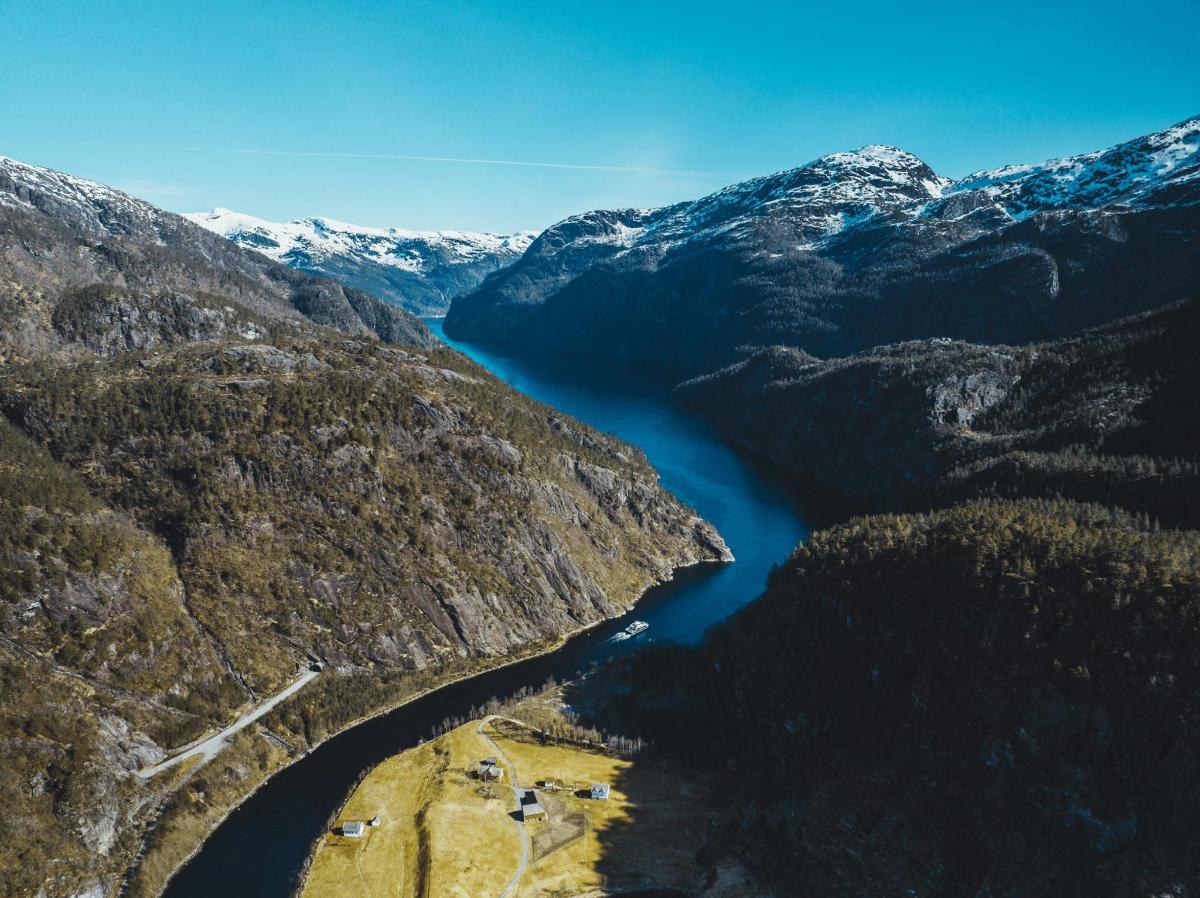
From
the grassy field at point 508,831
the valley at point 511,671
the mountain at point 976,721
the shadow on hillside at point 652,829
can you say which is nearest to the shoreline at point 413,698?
the valley at point 511,671

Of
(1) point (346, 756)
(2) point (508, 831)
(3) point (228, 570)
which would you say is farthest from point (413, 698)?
(2) point (508, 831)

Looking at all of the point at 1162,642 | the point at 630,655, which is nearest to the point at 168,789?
the point at 630,655

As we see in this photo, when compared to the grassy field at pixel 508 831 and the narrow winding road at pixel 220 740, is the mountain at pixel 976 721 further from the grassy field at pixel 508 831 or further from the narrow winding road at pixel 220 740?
the narrow winding road at pixel 220 740

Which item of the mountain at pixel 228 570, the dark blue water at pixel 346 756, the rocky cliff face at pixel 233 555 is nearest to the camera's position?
the dark blue water at pixel 346 756

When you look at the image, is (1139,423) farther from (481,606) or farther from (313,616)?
(313,616)

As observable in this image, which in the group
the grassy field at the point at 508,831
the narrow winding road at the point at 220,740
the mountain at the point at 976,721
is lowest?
the grassy field at the point at 508,831

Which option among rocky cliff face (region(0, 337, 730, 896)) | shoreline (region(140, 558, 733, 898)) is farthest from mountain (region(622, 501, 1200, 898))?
rocky cliff face (region(0, 337, 730, 896))
